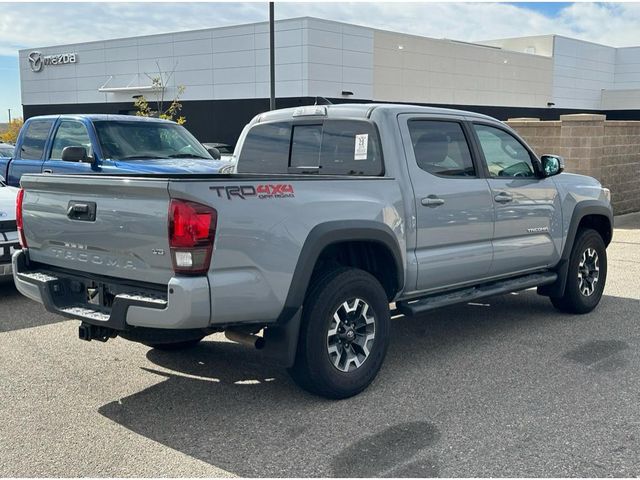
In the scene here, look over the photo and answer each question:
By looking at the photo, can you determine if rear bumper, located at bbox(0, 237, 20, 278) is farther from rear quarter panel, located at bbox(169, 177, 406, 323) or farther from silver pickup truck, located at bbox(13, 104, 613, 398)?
rear quarter panel, located at bbox(169, 177, 406, 323)

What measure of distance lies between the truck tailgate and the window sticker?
71.0 inches

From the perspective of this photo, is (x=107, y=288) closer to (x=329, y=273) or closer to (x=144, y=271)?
(x=144, y=271)

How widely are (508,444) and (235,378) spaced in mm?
2091

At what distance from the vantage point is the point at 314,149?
18.6ft

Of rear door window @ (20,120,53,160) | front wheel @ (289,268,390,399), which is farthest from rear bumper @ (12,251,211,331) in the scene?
rear door window @ (20,120,53,160)

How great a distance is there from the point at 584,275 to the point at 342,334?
346 centimetres

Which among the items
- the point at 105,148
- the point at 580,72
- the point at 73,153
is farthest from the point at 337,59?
the point at 580,72

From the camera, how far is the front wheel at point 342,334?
4.55m

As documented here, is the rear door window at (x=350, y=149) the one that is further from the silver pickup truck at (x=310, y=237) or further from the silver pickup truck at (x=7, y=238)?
the silver pickup truck at (x=7, y=238)

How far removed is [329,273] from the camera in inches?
187

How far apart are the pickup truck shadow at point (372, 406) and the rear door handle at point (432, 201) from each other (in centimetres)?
125

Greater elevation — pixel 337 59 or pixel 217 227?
pixel 337 59

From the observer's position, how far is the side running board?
5.36 meters

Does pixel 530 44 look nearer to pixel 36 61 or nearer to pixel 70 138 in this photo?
pixel 36 61
